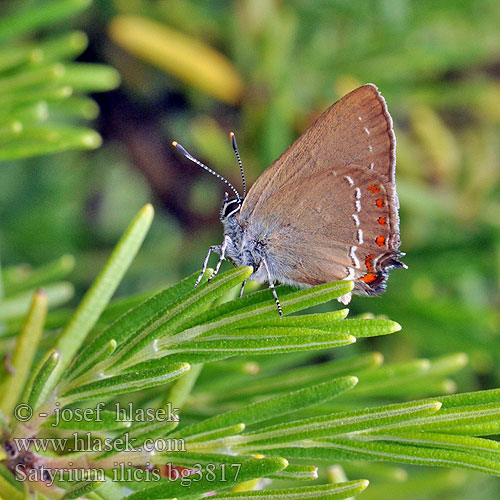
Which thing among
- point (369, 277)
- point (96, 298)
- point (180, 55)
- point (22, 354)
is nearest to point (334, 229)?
point (369, 277)

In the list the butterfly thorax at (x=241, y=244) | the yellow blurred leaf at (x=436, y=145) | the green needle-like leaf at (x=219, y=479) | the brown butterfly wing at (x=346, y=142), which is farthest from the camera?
the yellow blurred leaf at (x=436, y=145)

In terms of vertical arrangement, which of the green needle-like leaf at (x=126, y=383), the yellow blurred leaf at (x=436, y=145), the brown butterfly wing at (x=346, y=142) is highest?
the brown butterfly wing at (x=346, y=142)

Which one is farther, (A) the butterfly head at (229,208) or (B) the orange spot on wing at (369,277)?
(A) the butterfly head at (229,208)

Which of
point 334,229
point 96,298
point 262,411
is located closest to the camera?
point 262,411

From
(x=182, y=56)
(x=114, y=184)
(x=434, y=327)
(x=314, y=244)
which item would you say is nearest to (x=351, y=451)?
(x=314, y=244)

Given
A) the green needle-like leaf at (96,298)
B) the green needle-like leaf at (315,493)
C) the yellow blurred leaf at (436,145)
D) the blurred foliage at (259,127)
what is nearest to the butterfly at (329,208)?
the green needle-like leaf at (96,298)

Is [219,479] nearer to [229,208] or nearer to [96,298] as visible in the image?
[96,298]

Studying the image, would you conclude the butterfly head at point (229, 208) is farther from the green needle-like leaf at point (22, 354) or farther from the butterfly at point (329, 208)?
the green needle-like leaf at point (22, 354)

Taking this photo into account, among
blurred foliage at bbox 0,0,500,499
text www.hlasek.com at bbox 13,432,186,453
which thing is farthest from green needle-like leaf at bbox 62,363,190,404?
blurred foliage at bbox 0,0,500,499

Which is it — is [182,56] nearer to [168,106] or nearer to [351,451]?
[168,106]
